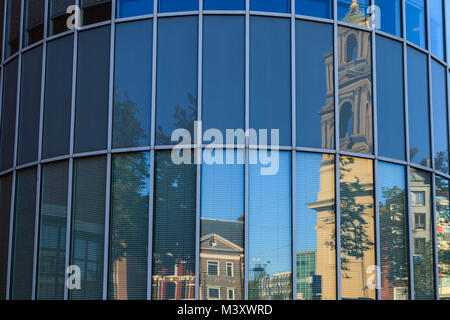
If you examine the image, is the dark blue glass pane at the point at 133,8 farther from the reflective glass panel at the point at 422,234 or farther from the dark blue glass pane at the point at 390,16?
the reflective glass panel at the point at 422,234

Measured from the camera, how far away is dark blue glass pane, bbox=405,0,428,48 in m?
15.9

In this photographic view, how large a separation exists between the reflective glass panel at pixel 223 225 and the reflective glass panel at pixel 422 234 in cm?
394

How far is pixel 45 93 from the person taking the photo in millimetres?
15430

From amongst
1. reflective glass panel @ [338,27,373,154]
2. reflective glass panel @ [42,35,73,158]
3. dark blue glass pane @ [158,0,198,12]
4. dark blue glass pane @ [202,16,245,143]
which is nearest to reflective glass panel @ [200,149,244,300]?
dark blue glass pane @ [202,16,245,143]

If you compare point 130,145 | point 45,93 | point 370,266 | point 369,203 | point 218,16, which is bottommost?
point 370,266

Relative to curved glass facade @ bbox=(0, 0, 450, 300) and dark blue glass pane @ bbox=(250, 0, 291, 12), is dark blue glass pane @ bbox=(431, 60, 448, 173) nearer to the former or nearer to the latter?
curved glass facade @ bbox=(0, 0, 450, 300)

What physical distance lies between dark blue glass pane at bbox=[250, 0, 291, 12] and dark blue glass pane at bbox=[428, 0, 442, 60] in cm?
401

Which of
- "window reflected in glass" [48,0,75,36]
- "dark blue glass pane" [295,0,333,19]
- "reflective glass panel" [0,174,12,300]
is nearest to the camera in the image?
"dark blue glass pane" [295,0,333,19]

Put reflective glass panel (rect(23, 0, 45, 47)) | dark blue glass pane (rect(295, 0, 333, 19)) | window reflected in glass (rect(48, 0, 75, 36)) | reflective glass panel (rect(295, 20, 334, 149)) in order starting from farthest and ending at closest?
1. reflective glass panel (rect(23, 0, 45, 47))
2. window reflected in glass (rect(48, 0, 75, 36))
3. dark blue glass pane (rect(295, 0, 333, 19))
4. reflective glass panel (rect(295, 20, 334, 149))

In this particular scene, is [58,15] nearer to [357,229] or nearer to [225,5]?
[225,5]

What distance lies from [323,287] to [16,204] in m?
6.93

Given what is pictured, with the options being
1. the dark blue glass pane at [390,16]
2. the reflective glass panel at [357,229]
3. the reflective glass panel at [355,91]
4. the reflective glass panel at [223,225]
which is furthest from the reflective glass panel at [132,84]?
the dark blue glass pane at [390,16]

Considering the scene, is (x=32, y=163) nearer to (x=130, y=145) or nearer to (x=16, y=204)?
(x=16, y=204)
